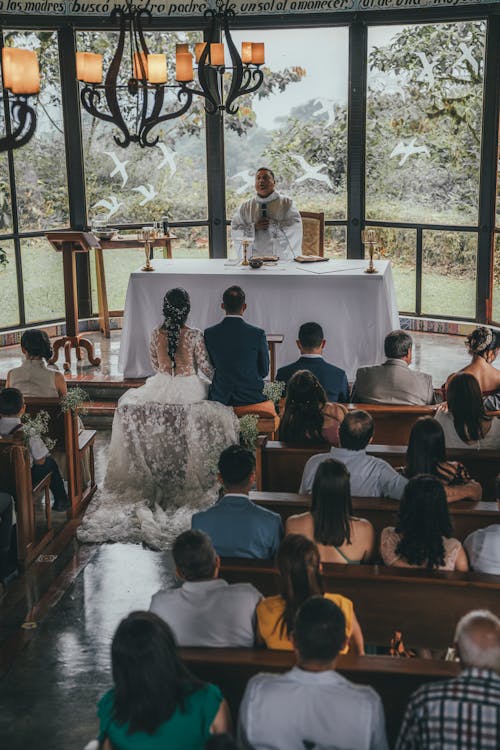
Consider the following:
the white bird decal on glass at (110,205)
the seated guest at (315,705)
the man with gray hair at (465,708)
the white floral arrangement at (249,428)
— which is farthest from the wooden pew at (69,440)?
the white bird decal on glass at (110,205)

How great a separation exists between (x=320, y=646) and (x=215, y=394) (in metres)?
3.85

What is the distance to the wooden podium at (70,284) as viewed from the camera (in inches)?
336

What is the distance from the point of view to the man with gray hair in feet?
7.91

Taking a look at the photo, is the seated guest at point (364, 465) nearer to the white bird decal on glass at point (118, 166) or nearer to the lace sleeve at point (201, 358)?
the lace sleeve at point (201, 358)

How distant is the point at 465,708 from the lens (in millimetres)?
2430

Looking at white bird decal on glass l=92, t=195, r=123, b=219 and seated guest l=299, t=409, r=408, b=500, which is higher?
white bird decal on glass l=92, t=195, r=123, b=219

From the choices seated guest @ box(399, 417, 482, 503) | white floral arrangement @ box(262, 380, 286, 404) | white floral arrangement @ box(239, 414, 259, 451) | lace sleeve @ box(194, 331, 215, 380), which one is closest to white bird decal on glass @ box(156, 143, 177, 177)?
lace sleeve @ box(194, 331, 215, 380)

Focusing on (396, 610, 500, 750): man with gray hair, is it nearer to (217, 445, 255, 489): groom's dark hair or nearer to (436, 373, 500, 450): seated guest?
(217, 445, 255, 489): groom's dark hair

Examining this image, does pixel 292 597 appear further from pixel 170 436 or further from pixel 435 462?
pixel 170 436

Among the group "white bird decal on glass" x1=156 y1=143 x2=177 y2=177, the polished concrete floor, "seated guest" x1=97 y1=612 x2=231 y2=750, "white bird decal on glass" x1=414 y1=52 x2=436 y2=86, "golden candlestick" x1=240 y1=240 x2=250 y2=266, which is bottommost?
the polished concrete floor

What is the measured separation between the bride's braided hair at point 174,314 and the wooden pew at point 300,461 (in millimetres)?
Answer: 1424

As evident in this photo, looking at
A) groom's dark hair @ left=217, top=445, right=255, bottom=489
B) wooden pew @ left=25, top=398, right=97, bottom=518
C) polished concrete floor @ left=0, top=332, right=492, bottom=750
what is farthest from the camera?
wooden pew @ left=25, top=398, right=97, bottom=518

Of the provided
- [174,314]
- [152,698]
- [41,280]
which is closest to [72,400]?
[174,314]

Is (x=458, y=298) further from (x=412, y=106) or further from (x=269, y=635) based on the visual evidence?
(x=269, y=635)
